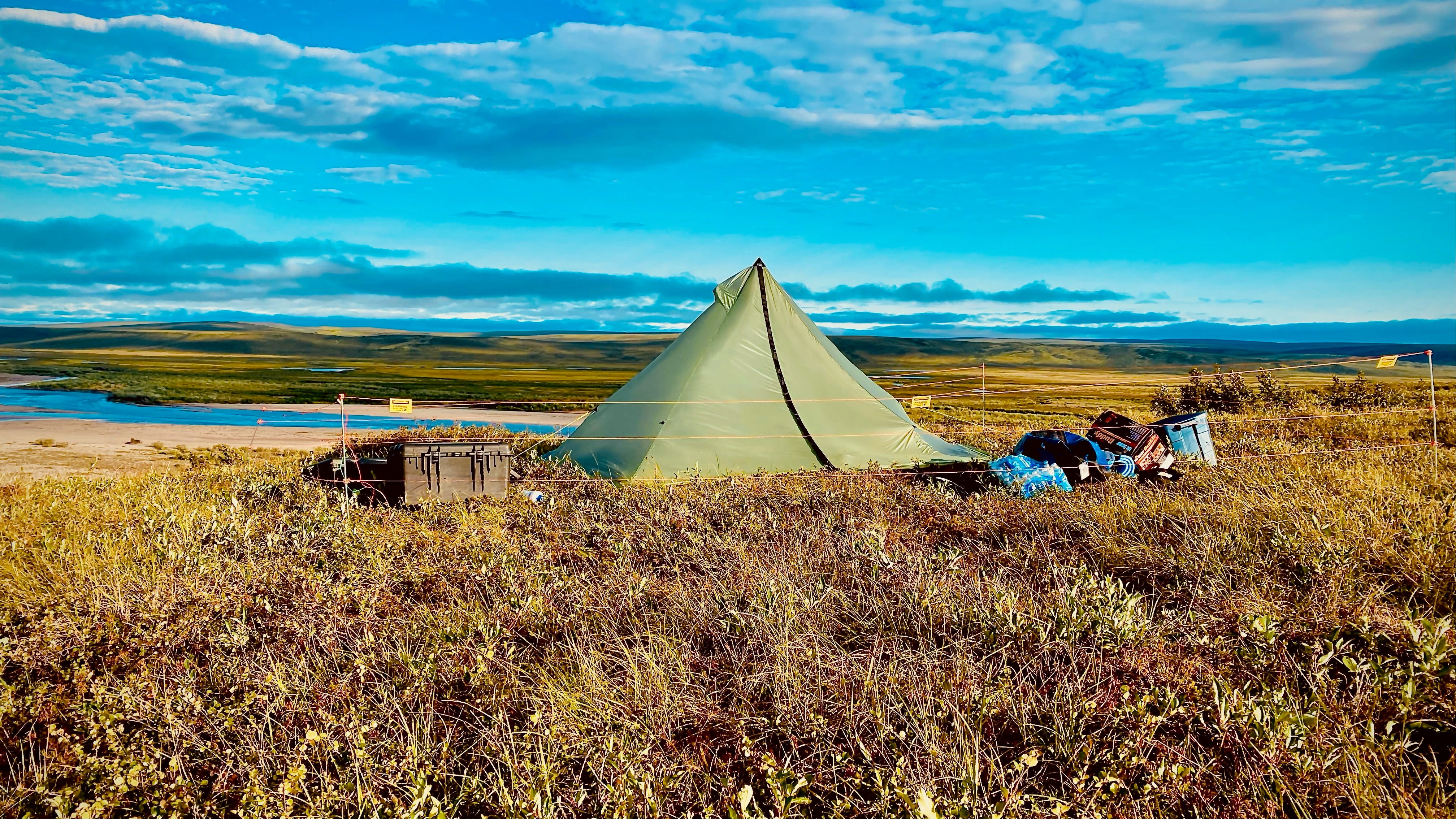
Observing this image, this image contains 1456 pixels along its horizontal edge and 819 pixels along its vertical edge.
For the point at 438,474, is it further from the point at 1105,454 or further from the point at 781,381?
the point at 1105,454

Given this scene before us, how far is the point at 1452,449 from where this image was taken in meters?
8.91

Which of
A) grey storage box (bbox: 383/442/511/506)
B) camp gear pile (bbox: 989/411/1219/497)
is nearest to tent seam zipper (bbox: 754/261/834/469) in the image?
camp gear pile (bbox: 989/411/1219/497)

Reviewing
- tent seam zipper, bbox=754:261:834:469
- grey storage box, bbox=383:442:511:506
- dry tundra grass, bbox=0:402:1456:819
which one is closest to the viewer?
dry tundra grass, bbox=0:402:1456:819

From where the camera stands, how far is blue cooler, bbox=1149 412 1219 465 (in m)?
7.86

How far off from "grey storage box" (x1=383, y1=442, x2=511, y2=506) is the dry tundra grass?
49.4 inches

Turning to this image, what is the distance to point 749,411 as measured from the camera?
896 cm

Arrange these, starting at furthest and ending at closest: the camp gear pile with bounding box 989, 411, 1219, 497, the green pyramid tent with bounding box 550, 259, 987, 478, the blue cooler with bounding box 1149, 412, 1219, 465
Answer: the green pyramid tent with bounding box 550, 259, 987, 478
the blue cooler with bounding box 1149, 412, 1219, 465
the camp gear pile with bounding box 989, 411, 1219, 497

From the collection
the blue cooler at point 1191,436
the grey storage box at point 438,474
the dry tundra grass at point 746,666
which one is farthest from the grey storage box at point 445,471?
the blue cooler at point 1191,436

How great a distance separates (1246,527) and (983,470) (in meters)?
2.71

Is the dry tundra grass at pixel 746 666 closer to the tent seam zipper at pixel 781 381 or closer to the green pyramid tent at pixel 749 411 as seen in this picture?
the green pyramid tent at pixel 749 411

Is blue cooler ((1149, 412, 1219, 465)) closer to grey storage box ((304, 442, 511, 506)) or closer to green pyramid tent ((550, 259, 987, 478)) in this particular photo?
green pyramid tent ((550, 259, 987, 478))

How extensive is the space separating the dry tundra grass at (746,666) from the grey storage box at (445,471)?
1.26m

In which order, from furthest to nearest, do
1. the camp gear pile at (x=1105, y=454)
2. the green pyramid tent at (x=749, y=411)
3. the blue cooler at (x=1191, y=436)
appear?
the green pyramid tent at (x=749, y=411) < the blue cooler at (x=1191, y=436) < the camp gear pile at (x=1105, y=454)

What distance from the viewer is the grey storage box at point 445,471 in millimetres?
6852
